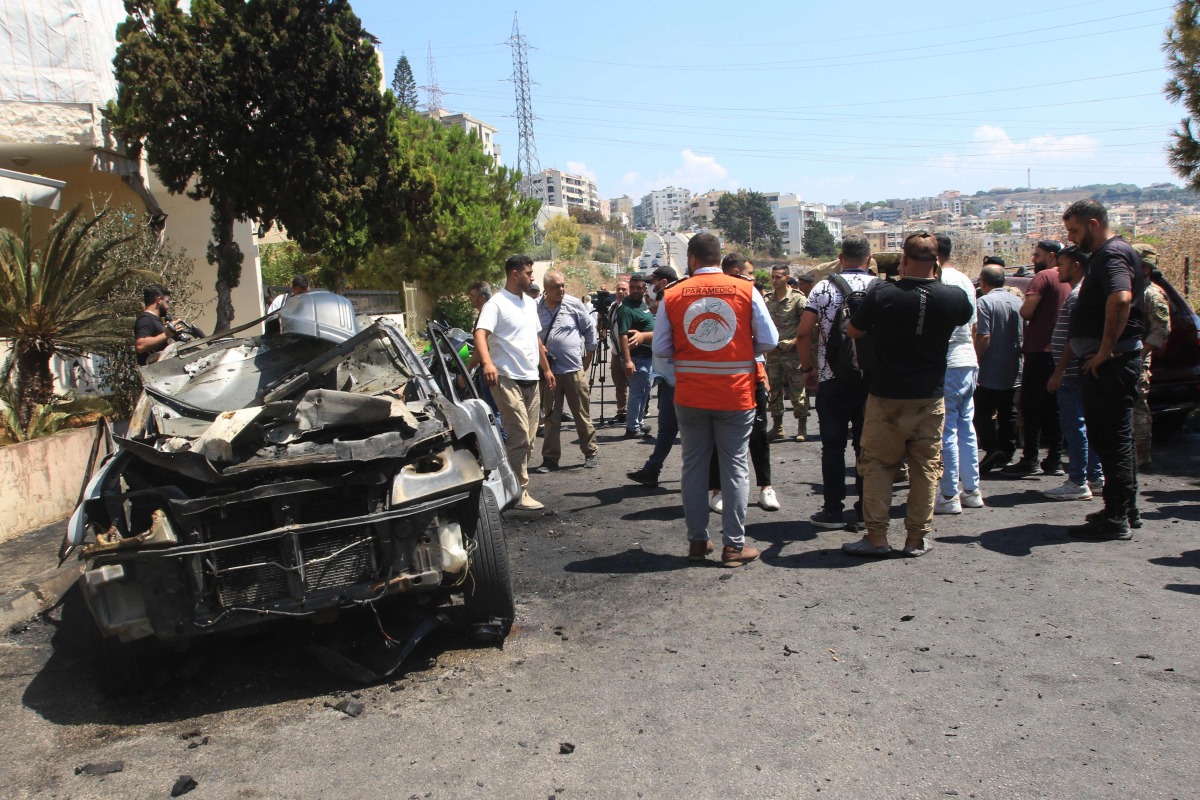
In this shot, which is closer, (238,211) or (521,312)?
(521,312)

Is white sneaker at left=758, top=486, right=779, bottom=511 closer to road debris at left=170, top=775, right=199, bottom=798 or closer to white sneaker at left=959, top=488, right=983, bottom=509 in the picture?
white sneaker at left=959, top=488, right=983, bottom=509

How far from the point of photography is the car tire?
4.30 meters

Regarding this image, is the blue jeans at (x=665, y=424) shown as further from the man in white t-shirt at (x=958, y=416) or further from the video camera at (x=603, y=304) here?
the video camera at (x=603, y=304)

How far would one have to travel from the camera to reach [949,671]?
3850mm

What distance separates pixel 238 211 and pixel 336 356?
1238 cm

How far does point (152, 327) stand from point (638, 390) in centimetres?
511

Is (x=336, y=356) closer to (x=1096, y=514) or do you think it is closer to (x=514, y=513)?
(x=514, y=513)

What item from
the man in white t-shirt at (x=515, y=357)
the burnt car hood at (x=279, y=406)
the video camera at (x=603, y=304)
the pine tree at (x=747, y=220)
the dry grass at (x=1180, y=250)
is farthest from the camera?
the pine tree at (x=747, y=220)

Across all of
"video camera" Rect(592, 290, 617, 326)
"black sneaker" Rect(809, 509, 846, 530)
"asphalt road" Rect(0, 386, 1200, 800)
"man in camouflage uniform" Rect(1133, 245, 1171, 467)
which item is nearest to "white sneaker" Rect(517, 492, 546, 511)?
"asphalt road" Rect(0, 386, 1200, 800)

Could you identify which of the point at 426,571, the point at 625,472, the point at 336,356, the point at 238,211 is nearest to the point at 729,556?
the point at 426,571

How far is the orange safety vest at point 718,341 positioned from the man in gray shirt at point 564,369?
349 centimetres

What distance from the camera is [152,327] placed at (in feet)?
24.9

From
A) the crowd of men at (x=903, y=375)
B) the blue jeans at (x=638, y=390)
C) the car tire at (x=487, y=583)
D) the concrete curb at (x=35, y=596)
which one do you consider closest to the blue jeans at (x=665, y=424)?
the crowd of men at (x=903, y=375)

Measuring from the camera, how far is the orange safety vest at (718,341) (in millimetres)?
5270
